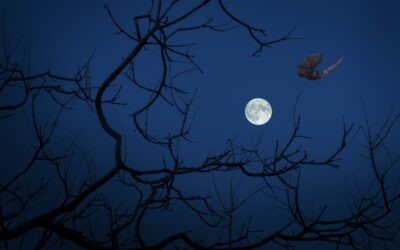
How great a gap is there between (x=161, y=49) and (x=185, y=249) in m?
1.51

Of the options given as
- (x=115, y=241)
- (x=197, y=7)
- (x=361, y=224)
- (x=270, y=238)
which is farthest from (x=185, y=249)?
(x=197, y=7)

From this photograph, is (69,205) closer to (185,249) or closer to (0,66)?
(185,249)

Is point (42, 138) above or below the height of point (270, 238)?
above

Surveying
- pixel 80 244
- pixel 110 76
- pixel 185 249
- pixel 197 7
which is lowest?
pixel 80 244

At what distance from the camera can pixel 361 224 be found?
7.59ft

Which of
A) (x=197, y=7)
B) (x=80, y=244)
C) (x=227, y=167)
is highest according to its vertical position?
(x=197, y=7)

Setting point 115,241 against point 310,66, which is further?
point 310,66

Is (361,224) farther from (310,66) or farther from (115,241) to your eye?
(115,241)

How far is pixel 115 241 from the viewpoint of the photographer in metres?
2.55

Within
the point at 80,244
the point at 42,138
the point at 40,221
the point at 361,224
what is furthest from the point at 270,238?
the point at 42,138

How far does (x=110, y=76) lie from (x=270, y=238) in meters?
1.49

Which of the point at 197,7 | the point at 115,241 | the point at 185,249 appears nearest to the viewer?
the point at 197,7

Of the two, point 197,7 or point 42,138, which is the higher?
point 197,7

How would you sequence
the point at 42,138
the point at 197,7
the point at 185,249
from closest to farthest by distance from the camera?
the point at 197,7, the point at 185,249, the point at 42,138
